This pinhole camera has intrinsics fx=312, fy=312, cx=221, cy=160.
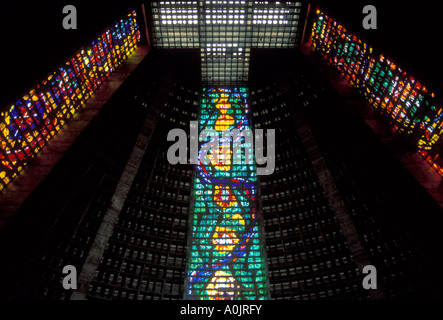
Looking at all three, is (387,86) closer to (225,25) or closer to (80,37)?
(225,25)

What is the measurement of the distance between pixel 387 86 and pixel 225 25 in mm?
24665

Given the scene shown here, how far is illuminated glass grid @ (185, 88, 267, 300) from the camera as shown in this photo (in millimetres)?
34281

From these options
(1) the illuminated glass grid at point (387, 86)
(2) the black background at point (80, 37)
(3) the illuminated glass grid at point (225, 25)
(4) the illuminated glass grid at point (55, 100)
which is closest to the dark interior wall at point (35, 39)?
(2) the black background at point (80, 37)

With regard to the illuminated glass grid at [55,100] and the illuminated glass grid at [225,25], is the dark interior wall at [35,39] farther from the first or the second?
the illuminated glass grid at [225,25]

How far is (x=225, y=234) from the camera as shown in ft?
125

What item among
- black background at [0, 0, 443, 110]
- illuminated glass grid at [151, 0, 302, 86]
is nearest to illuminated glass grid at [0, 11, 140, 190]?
black background at [0, 0, 443, 110]

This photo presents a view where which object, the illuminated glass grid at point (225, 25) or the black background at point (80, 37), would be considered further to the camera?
the illuminated glass grid at point (225, 25)

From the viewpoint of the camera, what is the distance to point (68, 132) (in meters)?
32.7

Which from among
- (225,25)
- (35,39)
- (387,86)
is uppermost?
(225,25)

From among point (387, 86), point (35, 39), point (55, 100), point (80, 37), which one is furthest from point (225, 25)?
point (35, 39)

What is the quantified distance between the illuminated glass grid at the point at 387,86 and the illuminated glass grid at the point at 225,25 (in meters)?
5.23

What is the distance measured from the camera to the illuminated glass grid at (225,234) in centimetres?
3428

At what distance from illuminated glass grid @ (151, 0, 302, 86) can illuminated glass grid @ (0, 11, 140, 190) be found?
17.8ft

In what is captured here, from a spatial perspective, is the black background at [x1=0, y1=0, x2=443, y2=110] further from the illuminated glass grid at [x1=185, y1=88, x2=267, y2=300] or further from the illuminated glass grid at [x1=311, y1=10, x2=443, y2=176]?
the illuminated glass grid at [x1=185, y1=88, x2=267, y2=300]
